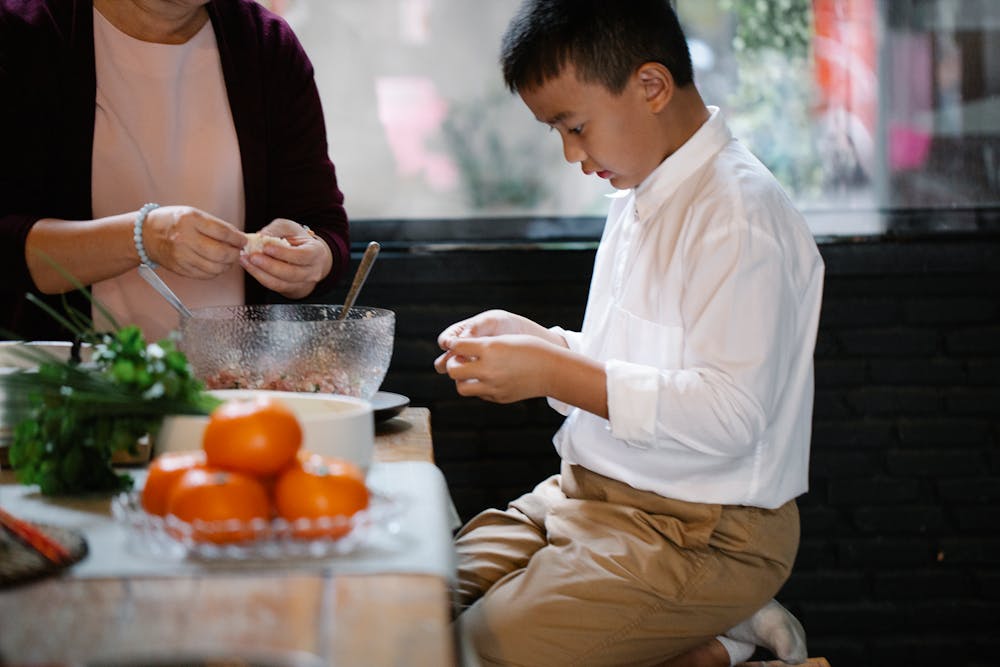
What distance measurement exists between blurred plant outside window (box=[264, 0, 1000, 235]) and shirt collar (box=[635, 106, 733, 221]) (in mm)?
1196

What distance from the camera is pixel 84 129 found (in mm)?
2121

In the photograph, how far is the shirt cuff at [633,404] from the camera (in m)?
1.64

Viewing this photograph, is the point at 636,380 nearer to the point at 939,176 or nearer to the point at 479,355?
the point at 479,355

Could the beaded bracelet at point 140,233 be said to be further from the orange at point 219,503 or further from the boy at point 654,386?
the orange at point 219,503

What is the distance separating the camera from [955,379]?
3.17m

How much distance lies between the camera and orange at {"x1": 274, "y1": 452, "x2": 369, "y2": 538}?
108cm

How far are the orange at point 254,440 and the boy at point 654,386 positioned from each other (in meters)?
0.48

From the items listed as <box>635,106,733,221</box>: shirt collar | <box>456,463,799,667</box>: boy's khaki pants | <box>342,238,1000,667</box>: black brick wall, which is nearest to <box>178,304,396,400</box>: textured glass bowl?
<box>456,463,799,667</box>: boy's khaki pants

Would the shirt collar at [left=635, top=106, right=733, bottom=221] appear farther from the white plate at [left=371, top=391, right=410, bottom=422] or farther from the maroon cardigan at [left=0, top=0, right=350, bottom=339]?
the maroon cardigan at [left=0, top=0, right=350, bottom=339]

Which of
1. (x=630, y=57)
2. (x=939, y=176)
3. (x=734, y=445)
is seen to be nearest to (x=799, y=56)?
(x=939, y=176)

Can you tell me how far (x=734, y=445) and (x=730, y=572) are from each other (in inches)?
7.5

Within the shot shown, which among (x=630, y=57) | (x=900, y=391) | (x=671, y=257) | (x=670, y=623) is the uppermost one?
(x=630, y=57)

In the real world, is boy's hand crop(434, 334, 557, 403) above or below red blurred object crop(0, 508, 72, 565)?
below

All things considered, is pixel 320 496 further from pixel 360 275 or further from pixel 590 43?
pixel 590 43
